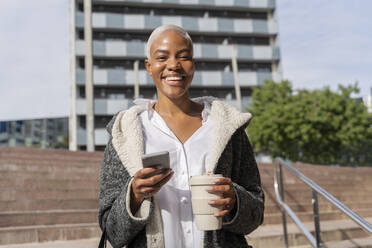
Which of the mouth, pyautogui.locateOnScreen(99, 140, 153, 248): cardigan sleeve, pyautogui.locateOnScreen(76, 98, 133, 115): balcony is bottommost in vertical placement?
pyautogui.locateOnScreen(99, 140, 153, 248): cardigan sleeve

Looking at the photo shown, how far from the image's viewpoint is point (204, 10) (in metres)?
32.1

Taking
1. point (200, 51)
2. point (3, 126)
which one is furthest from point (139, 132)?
point (3, 126)

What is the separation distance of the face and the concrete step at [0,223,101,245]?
127 inches

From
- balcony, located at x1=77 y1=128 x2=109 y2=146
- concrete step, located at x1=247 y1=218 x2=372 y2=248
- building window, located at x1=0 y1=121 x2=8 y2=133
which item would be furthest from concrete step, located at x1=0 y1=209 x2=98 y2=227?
building window, located at x1=0 y1=121 x2=8 y2=133

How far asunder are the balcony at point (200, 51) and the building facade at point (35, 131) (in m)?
36.4

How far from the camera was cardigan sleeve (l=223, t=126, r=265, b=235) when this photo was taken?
1.33 metres

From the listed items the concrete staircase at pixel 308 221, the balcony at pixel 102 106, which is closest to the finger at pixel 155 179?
the concrete staircase at pixel 308 221

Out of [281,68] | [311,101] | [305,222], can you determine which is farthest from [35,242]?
[281,68]

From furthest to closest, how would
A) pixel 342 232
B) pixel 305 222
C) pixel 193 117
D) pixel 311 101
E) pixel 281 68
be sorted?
pixel 281 68 < pixel 311 101 < pixel 305 222 < pixel 342 232 < pixel 193 117

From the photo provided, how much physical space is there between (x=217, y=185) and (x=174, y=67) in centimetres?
52

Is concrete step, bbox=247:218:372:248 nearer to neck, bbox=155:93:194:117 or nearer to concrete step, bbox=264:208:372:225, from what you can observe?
concrete step, bbox=264:208:372:225

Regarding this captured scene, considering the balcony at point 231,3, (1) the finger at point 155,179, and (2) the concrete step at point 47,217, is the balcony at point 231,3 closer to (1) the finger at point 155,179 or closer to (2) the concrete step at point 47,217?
(2) the concrete step at point 47,217

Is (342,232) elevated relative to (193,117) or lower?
lower

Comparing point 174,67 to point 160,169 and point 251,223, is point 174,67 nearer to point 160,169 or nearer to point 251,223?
point 160,169
